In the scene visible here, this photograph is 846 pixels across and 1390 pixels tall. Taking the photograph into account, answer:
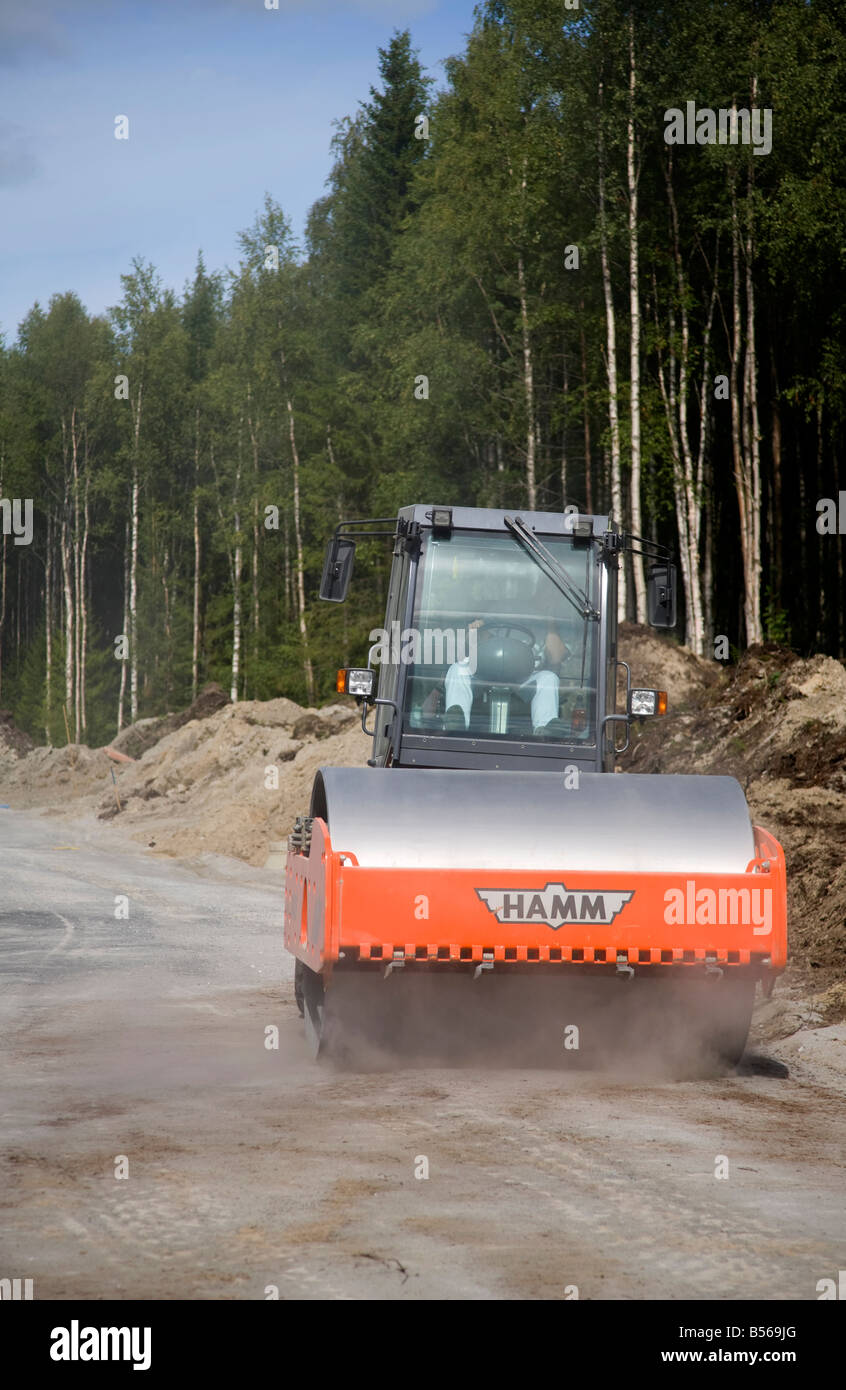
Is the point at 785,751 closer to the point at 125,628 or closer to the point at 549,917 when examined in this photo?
the point at 549,917

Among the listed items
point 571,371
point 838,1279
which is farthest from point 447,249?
point 838,1279

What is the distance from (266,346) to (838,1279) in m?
45.5

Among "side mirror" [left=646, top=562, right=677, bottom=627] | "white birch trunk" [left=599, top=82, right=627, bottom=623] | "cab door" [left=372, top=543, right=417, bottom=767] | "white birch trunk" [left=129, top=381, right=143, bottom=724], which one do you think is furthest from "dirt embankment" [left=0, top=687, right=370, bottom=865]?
"side mirror" [left=646, top=562, right=677, bottom=627]

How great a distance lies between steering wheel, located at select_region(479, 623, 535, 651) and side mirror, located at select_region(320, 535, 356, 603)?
0.95 metres

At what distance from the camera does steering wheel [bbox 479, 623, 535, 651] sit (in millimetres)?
9586

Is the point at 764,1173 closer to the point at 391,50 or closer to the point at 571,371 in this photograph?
the point at 571,371

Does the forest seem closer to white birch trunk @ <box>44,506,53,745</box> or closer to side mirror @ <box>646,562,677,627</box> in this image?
white birch trunk @ <box>44,506,53,745</box>

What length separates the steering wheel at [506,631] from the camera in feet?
31.4

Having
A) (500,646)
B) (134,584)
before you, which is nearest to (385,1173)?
(500,646)

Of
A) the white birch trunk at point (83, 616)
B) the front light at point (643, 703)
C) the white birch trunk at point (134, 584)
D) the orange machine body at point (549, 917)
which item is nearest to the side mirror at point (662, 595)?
the front light at point (643, 703)

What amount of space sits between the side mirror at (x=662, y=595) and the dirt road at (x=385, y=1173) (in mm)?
2867

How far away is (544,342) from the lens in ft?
110

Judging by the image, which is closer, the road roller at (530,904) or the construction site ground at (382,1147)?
the construction site ground at (382,1147)

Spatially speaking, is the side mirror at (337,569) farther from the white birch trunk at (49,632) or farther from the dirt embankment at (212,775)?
the white birch trunk at (49,632)
